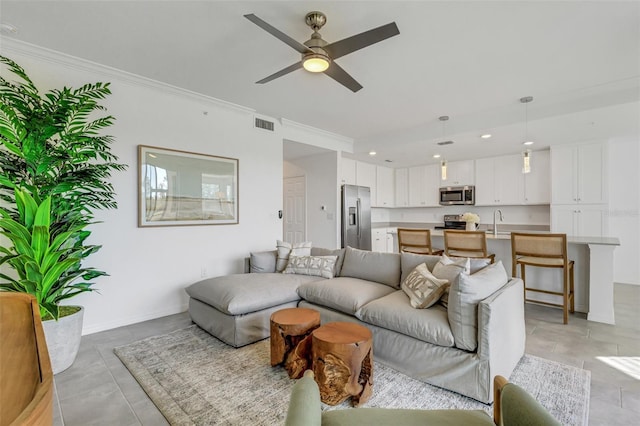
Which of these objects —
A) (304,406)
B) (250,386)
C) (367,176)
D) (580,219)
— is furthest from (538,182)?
(304,406)

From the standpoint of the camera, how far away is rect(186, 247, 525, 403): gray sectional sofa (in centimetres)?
189

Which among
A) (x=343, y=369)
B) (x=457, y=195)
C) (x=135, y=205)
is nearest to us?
(x=343, y=369)

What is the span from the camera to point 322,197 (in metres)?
5.78

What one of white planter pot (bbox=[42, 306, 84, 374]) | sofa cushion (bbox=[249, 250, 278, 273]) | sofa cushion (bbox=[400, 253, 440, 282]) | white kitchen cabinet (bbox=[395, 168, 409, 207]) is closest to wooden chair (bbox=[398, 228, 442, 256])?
sofa cushion (bbox=[400, 253, 440, 282])

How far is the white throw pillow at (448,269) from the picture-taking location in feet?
7.55

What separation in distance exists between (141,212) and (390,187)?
5.70 m

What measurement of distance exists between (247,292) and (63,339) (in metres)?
1.41

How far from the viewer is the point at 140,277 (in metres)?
3.29

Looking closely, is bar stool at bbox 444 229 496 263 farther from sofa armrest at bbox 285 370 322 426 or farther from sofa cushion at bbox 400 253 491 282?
→ sofa armrest at bbox 285 370 322 426

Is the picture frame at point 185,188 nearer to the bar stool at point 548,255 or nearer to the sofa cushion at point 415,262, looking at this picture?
the sofa cushion at point 415,262

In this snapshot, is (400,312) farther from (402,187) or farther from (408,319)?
(402,187)

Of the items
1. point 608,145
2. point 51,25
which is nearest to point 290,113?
point 51,25

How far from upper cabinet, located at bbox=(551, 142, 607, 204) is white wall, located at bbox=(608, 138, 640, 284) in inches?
14.5

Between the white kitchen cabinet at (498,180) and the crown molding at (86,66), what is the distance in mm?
5341
